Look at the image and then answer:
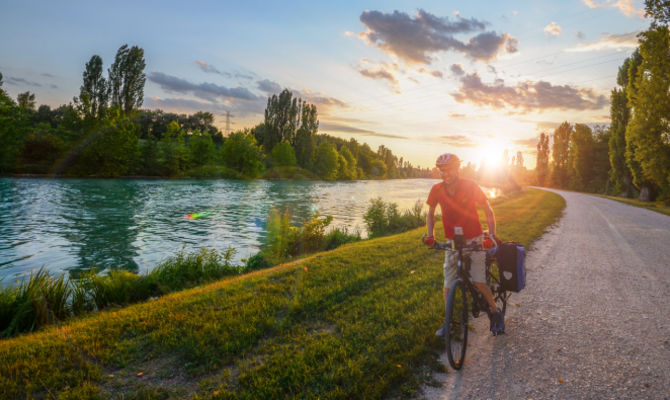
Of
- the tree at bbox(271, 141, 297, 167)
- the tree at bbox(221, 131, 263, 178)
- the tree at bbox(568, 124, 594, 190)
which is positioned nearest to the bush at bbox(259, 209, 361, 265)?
the tree at bbox(221, 131, 263, 178)

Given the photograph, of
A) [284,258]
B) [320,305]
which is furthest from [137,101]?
[320,305]

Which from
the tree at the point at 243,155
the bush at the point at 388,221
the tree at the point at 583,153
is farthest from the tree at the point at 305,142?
the bush at the point at 388,221

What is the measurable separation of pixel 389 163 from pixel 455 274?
181 meters

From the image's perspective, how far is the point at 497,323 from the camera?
4.46 m

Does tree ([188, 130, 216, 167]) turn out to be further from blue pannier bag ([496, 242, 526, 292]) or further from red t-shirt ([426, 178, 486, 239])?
blue pannier bag ([496, 242, 526, 292])

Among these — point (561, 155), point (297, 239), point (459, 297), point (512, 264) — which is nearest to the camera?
point (459, 297)

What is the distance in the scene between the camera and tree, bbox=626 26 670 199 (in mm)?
23755

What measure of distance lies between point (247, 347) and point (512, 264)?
3.89 m

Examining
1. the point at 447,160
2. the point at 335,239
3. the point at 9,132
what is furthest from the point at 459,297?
the point at 9,132

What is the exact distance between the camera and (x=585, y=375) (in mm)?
3717

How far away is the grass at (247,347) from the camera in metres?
3.45

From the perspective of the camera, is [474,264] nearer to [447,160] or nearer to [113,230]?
[447,160]

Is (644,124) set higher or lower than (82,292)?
higher

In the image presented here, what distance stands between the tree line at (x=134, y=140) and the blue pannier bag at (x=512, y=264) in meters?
60.1
